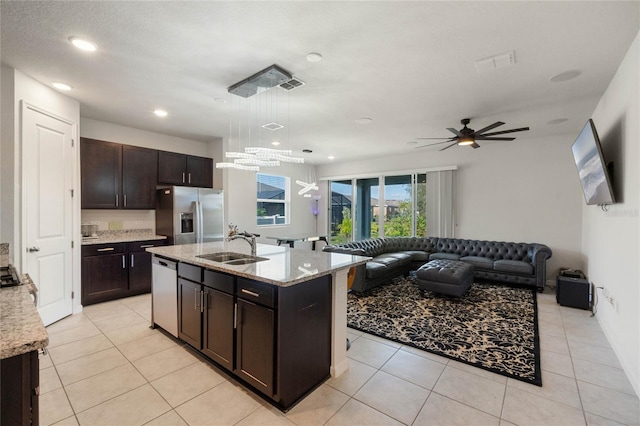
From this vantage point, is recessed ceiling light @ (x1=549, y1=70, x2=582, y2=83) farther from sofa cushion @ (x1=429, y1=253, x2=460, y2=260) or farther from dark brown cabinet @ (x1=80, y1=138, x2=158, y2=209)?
dark brown cabinet @ (x1=80, y1=138, x2=158, y2=209)

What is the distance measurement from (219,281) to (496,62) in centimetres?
319

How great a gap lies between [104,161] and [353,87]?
3978 millimetres

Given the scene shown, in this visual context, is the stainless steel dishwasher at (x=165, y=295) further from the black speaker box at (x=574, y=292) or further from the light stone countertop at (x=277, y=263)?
the black speaker box at (x=574, y=292)

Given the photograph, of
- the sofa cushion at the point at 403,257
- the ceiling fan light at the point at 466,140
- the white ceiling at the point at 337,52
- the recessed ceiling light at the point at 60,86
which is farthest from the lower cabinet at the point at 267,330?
the sofa cushion at the point at 403,257

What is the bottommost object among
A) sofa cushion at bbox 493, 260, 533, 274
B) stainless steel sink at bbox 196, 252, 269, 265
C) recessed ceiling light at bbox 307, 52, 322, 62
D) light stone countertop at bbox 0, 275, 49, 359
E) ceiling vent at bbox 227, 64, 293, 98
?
sofa cushion at bbox 493, 260, 533, 274

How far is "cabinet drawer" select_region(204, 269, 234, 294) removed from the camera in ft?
7.37

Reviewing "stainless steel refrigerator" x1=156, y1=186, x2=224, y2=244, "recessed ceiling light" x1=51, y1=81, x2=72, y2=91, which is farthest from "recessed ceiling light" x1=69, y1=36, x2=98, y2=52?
"stainless steel refrigerator" x1=156, y1=186, x2=224, y2=244

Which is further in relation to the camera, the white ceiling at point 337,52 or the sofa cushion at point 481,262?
the sofa cushion at point 481,262

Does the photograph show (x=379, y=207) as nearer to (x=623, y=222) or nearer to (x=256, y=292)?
(x=623, y=222)

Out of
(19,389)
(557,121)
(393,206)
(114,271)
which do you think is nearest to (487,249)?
(393,206)

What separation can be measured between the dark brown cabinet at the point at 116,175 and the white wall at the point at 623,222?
6.11 metres

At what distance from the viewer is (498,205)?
5.78m

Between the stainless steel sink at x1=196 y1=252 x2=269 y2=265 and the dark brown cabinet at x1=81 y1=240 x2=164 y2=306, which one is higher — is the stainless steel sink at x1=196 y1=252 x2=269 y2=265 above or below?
above

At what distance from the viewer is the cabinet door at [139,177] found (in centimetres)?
459
